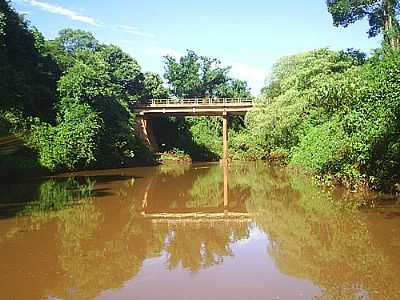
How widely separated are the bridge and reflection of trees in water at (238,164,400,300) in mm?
21190

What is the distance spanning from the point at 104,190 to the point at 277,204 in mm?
7353

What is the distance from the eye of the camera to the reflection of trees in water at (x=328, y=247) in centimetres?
602

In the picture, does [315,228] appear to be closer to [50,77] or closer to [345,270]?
[345,270]

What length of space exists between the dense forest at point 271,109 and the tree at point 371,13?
65mm

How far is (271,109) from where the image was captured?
81.1ft

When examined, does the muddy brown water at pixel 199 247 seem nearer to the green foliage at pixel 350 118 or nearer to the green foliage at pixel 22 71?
the green foliage at pixel 350 118

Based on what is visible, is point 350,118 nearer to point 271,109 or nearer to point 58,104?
point 271,109

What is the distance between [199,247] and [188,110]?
27843 millimetres

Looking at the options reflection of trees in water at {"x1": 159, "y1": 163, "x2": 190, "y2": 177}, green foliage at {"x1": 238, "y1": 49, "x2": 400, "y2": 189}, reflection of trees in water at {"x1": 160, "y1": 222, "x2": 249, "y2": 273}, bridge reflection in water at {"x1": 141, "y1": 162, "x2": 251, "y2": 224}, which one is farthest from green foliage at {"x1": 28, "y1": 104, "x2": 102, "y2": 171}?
reflection of trees in water at {"x1": 160, "y1": 222, "x2": 249, "y2": 273}

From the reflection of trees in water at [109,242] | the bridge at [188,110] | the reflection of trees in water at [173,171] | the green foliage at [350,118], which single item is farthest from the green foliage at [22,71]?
the green foliage at [350,118]

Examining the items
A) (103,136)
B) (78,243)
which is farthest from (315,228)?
(103,136)

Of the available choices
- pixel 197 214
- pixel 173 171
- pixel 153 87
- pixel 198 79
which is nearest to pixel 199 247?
pixel 197 214

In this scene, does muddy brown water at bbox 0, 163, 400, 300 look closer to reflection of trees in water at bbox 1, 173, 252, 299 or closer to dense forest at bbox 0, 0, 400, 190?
reflection of trees in water at bbox 1, 173, 252, 299

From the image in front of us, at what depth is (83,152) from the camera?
25.8 metres
